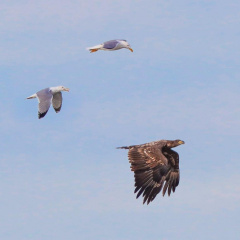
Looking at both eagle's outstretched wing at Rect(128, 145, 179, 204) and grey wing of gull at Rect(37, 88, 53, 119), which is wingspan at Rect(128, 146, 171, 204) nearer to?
eagle's outstretched wing at Rect(128, 145, 179, 204)

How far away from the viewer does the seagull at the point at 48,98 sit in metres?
49.4

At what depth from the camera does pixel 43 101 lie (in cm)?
5003

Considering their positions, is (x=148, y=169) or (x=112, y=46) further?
(x=112, y=46)

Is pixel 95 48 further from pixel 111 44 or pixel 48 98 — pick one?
pixel 48 98

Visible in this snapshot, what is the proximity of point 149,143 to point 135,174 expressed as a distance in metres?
2.29

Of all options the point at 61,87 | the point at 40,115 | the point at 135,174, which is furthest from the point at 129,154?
the point at 61,87

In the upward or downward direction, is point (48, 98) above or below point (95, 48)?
below

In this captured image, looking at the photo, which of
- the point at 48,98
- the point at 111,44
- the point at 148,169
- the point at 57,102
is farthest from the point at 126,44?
the point at 148,169

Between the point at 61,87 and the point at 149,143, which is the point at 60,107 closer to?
the point at 61,87

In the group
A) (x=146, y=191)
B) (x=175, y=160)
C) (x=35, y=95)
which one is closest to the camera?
(x=146, y=191)

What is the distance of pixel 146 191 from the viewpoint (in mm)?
43781

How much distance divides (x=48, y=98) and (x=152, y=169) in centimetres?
831

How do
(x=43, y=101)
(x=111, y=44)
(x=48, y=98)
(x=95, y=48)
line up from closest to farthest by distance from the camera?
(x=95, y=48), (x=111, y=44), (x=43, y=101), (x=48, y=98)

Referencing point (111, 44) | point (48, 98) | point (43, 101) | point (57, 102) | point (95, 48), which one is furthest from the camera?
point (57, 102)
